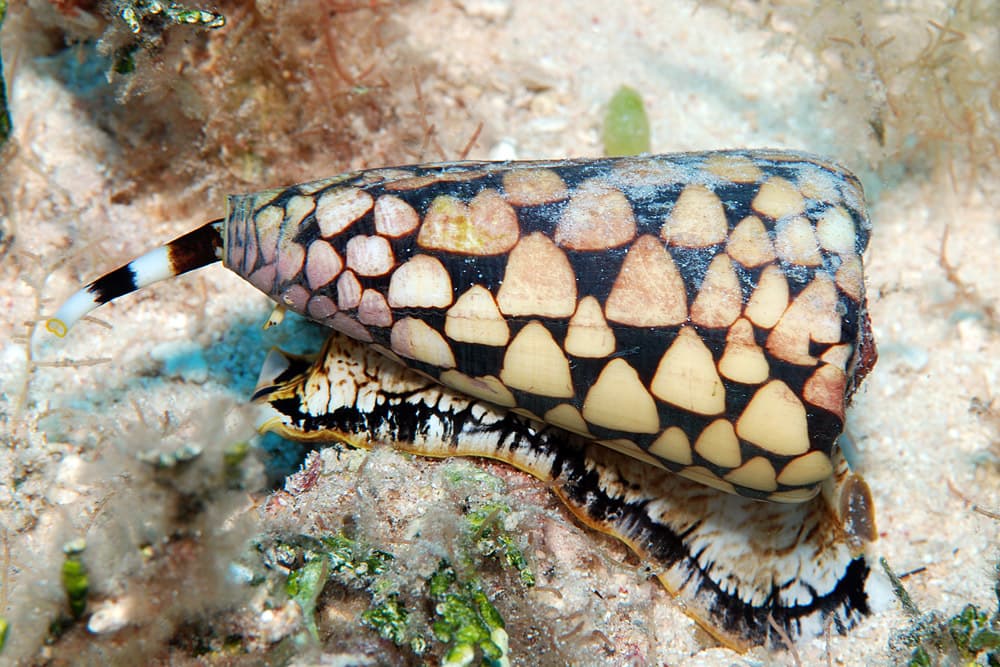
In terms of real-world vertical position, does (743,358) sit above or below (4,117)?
above

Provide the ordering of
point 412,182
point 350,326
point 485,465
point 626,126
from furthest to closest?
point 626,126
point 485,465
point 350,326
point 412,182

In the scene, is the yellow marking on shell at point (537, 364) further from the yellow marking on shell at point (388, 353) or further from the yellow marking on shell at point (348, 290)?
the yellow marking on shell at point (348, 290)

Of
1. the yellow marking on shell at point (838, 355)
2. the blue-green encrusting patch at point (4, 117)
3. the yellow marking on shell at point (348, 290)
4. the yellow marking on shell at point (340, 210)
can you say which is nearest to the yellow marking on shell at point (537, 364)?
the yellow marking on shell at point (348, 290)

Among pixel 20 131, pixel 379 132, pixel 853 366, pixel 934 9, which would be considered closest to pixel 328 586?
pixel 853 366

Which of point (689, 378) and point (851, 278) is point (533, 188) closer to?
point (689, 378)

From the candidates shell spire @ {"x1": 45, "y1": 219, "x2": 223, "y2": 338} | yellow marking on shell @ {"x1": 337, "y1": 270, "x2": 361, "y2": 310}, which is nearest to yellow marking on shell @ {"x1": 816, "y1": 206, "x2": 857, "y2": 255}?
yellow marking on shell @ {"x1": 337, "y1": 270, "x2": 361, "y2": 310}

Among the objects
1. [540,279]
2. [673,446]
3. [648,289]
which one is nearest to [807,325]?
[648,289]
